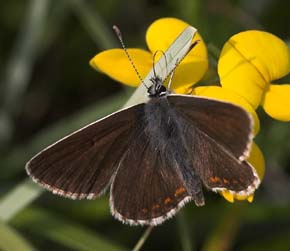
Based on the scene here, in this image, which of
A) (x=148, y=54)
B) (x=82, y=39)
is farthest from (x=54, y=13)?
(x=148, y=54)

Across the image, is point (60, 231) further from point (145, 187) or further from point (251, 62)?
point (251, 62)

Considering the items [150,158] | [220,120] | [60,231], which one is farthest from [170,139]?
[60,231]

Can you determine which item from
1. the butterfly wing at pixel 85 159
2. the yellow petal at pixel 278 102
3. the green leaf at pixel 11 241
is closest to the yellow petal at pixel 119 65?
the butterfly wing at pixel 85 159

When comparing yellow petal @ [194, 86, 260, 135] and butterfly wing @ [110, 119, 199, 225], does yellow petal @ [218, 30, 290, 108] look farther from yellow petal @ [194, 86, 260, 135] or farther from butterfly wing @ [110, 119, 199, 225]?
butterfly wing @ [110, 119, 199, 225]

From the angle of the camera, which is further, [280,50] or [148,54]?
[148,54]

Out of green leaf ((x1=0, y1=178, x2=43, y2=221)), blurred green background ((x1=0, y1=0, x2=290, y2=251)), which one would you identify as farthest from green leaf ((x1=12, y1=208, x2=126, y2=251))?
green leaf ((x1=0, y1=178, x2=43, y2=221))

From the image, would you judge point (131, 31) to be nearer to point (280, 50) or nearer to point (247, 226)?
point (247, 226)
